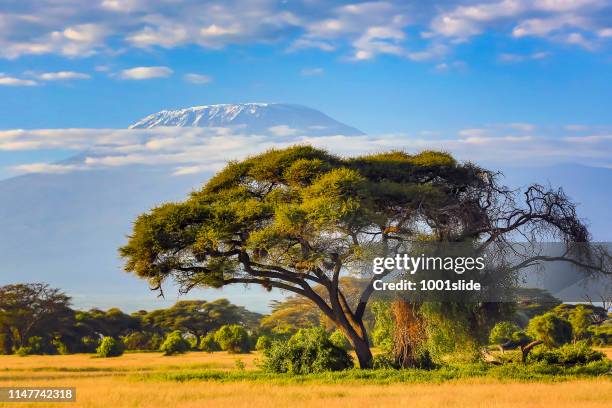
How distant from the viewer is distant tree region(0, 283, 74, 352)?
5756 cm

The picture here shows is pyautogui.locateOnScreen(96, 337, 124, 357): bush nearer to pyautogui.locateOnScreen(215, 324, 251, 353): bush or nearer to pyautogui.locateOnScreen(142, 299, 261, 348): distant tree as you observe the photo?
pyautogui.locateOnScreen(215, 324, 251, 353): bush

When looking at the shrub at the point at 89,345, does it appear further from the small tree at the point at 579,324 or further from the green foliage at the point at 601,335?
the green foliage at the point at 601,335

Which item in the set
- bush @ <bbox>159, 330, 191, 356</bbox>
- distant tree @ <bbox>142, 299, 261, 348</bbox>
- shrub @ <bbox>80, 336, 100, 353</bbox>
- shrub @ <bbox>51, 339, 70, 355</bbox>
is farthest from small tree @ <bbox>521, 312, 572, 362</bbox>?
shrub @ <bbox>51, 339, 70, 355</bbox>

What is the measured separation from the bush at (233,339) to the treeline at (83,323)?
381 millimetres

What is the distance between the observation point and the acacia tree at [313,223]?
104 feet

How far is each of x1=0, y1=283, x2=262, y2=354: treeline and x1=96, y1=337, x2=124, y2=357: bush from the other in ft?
15.3

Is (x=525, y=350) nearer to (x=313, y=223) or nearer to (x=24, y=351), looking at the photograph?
(x=313, y=223)

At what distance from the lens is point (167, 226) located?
32.4m

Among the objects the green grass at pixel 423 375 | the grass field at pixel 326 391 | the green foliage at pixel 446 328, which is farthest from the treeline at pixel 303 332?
the grass field at pixel 326 391

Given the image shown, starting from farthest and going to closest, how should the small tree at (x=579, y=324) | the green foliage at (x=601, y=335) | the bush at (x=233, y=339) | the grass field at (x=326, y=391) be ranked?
the green foliage at (x=601, y=335) → the small tree at (x=579, y=324) → the bush at (x=233, y=339) → the grass field at (x=326, y=391)

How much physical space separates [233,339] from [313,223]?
23.0 meters

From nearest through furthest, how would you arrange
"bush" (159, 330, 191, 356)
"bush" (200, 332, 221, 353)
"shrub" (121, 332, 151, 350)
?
1. "bush" (159, 330, 191, 356)
2. "bush" (200, 332, 221, 353)
3. "shrub" (121, 332, 151, 350)

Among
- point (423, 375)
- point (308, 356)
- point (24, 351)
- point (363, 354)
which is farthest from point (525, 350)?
point (24, 351)

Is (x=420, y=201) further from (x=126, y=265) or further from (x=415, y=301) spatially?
(x=126, y=265)
